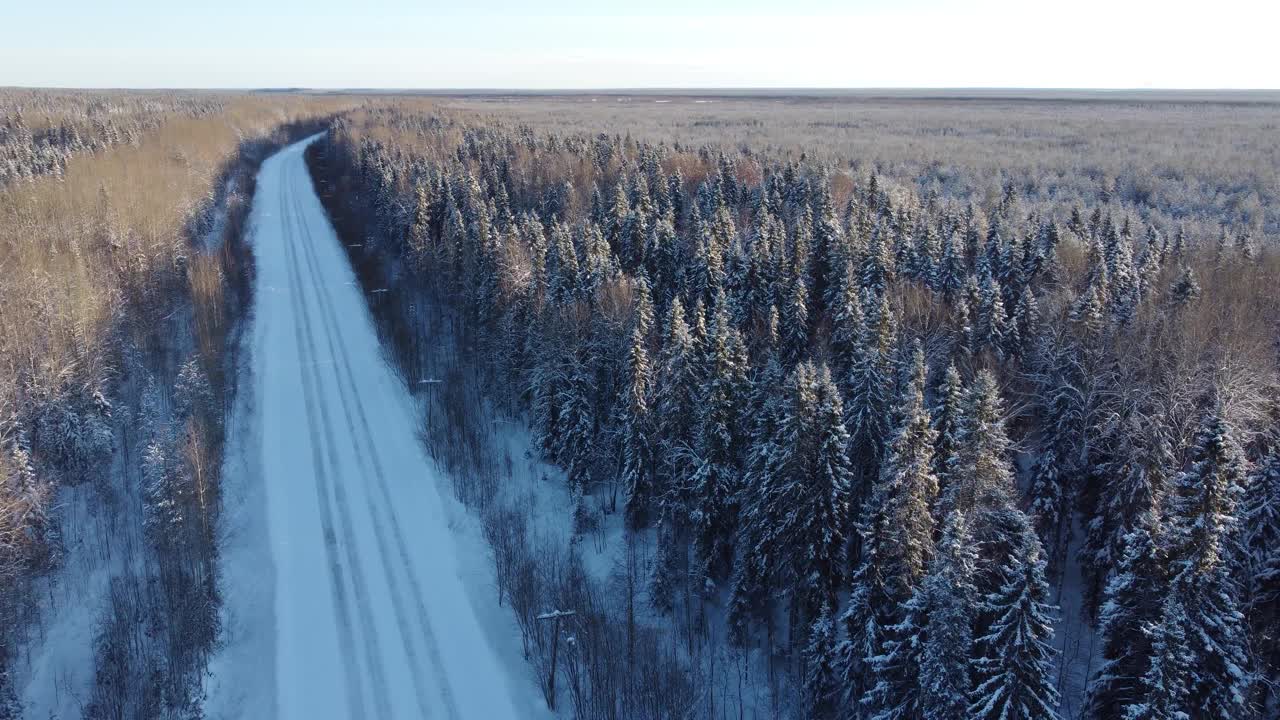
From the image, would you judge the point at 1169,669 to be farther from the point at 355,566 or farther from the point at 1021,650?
the point at 355,566

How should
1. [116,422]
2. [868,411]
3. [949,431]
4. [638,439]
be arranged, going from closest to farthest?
[949,431] → [868,411] → [638,439] → [116,422]

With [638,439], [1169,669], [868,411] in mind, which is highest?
[868,411]

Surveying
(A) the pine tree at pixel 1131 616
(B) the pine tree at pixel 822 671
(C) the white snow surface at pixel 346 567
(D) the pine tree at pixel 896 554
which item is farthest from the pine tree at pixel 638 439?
(A) the pine tree at pixel 1131 616

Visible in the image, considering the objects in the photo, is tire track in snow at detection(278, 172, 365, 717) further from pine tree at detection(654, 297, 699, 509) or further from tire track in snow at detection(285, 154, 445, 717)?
pine tree at detection(654, 297, 699, 509)

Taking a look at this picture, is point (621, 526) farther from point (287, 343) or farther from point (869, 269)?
point (287, 343)

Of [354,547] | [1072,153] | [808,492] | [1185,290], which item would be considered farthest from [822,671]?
[1072,153]

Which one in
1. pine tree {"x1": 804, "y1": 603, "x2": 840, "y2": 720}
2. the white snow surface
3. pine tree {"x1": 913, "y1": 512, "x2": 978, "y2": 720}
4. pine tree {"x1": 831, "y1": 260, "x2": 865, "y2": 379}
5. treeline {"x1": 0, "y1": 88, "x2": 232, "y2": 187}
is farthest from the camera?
treeline {"x1": 0, "y1": 88, "x2": 232, "y2": 187}

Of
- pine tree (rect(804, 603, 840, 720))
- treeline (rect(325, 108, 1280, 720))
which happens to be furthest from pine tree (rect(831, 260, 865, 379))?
pine tree (rect(804, 603, 840, 720))
